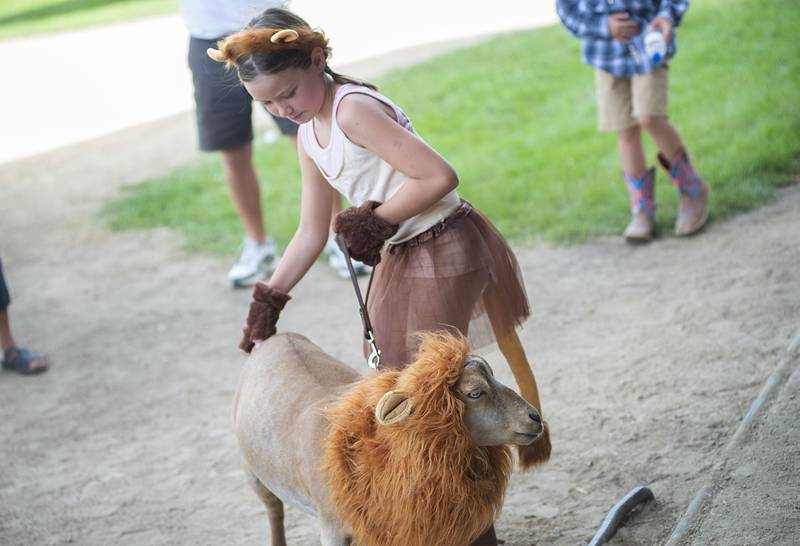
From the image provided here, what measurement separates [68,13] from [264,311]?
2450 centimetres

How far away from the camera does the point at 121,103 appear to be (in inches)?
524

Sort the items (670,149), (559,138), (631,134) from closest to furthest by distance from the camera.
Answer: (670,149)
(631,134)
(559,138)

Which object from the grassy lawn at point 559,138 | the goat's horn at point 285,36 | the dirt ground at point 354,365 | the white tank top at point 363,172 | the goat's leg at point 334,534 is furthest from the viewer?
the grassy lawn at point 559,138

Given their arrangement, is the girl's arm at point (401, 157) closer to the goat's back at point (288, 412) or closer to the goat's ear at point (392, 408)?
the goat's back at point (288, 412)

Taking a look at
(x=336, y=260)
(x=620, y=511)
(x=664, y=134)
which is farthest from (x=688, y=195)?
(x=620, y=511)

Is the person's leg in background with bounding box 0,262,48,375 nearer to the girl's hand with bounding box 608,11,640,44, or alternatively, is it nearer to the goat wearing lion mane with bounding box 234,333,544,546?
the goat wearing lion mane with bounding box 234,333,544,546

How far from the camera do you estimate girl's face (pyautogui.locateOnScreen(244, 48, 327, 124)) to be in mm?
3064

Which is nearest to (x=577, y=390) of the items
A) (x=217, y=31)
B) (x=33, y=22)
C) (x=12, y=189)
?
(x=217, y=31)

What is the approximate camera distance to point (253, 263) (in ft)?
21.2

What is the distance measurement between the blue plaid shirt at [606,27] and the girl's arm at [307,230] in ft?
9.30

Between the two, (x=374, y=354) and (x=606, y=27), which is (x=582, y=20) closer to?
(x=606, y=27)

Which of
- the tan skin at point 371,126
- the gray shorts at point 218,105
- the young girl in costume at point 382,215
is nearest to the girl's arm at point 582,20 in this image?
the gray shorts at point 218,105

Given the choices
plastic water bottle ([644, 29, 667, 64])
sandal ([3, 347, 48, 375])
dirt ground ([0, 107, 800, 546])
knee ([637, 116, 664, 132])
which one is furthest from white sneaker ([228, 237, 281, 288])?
plastic water bottle ([644, 29, 667, 64])

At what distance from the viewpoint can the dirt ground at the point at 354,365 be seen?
3732mm
